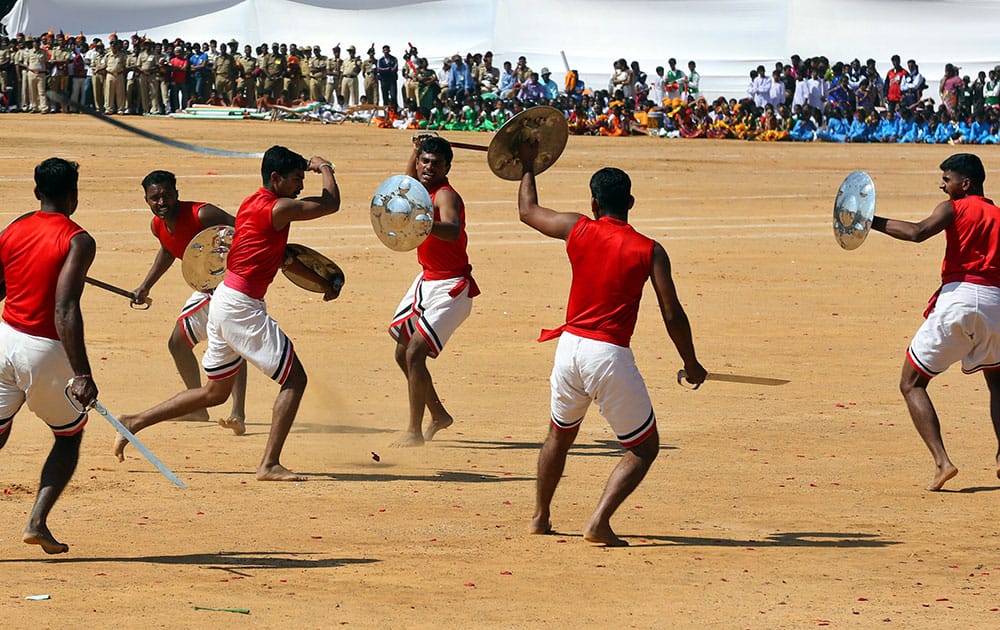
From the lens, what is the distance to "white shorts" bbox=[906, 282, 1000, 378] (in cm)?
977

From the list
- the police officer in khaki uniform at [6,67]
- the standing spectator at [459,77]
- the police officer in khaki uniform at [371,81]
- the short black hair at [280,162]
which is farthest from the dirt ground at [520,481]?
the police officer in khaki uniform at [6,67]

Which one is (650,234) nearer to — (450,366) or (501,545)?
(450,366)

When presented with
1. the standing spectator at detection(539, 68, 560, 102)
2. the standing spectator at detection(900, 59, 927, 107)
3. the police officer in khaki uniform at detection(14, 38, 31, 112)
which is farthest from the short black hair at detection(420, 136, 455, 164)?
the police officer in khaki uniform at detection(14, 38, 31, 112)

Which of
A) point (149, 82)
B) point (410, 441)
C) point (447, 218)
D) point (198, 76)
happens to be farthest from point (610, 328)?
point (198, 76)

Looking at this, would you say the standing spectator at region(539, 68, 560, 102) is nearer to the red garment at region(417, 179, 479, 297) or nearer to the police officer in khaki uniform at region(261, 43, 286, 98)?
the police officer in khaki uniform at region(261, 43, 286, 98)

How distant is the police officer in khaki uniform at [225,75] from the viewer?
4109 centimetres

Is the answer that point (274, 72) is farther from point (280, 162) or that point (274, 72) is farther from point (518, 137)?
point (518, 137)

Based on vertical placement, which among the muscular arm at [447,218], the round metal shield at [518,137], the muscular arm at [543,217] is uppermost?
the round metal shield at [518,137]

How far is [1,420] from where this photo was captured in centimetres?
762

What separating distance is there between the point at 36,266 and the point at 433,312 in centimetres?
386

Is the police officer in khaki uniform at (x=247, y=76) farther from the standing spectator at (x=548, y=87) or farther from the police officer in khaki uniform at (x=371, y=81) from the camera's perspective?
the standing spectator at (x=548, y=87)

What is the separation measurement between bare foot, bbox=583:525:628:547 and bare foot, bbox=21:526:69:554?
2.66 m

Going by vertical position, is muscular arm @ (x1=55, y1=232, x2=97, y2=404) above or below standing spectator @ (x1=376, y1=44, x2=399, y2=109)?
above

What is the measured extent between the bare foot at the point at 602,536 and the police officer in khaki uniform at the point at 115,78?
33.9 m
